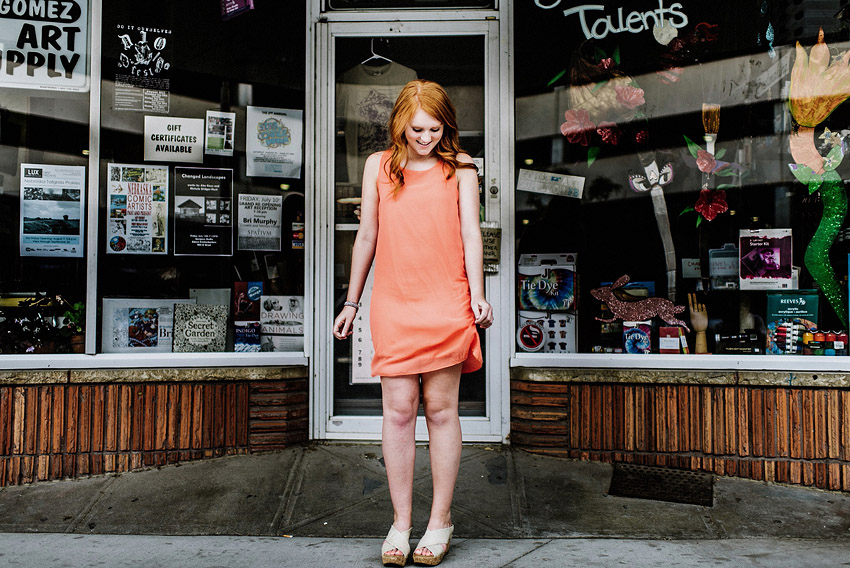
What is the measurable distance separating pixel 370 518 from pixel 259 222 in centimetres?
192

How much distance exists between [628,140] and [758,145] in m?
0.75

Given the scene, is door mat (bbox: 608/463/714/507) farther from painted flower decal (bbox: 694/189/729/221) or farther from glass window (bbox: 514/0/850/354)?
painted flower decal (bbox: 694/189/729/221)

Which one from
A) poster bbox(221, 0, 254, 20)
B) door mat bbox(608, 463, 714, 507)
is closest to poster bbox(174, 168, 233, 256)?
poster bbox(221, 0, 254, 20)

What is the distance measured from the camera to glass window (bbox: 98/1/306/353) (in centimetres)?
399

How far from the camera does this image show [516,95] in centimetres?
410

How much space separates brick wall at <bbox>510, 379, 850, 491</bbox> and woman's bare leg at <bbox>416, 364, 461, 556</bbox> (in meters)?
1.36

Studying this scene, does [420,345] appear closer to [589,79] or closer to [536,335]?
[536,335]

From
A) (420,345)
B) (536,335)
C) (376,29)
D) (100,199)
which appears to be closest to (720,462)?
(536,335)

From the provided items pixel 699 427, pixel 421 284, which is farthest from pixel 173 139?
pixel 699 427

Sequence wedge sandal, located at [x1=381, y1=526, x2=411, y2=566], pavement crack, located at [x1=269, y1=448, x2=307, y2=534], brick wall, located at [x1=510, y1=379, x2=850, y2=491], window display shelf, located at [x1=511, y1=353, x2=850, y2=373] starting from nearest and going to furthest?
wedge sandal, located at [x1=381, y1=526, x2=411, y2=566], pavement crack, located at [x1=269, y1=448, x2=307, y2=534], brick wall, located at [x1=510, y1=379, x2=850, y2=491], window display shelf, located at [x1=511, y1=353, x2=850, y2=373]

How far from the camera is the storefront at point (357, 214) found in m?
3.82

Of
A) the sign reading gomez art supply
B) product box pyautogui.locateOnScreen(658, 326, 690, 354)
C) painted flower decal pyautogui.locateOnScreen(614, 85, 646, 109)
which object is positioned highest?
the sign reading gomez art supply

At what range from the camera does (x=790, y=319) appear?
390 cm

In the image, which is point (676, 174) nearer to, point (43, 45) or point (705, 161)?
point (705, 161)
